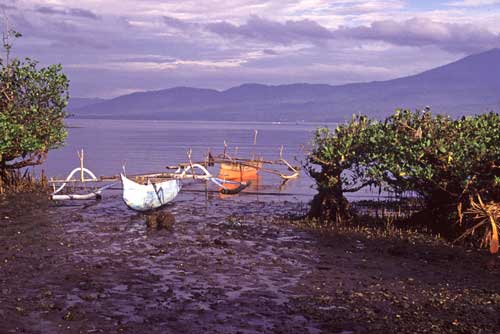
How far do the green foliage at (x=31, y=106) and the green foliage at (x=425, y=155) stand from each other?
17386 mm

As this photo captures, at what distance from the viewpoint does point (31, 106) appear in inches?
1367

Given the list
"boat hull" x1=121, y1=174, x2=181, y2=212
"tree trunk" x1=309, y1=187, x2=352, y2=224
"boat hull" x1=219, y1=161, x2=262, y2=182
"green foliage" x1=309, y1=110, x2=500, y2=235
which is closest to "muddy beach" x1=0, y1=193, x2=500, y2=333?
"tree trunk" x1=309, y1=187, x2=352, y2=224

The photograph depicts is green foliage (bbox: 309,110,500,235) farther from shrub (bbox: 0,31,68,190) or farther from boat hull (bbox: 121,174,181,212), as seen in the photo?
shrub (bbox: 0,31,68,190)

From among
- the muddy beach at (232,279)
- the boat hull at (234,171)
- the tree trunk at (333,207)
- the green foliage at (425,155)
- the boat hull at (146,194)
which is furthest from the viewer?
the boat hull at (234,171)

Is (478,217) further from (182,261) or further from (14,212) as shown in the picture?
(14,212)

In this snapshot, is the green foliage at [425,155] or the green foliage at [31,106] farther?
the green foliage at [31,106]

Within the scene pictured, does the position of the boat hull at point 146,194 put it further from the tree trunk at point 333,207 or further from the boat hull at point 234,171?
the boat hull at point 234,171

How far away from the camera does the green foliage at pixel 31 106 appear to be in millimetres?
33844

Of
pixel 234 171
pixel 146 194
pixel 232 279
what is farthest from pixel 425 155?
pixel 234 171

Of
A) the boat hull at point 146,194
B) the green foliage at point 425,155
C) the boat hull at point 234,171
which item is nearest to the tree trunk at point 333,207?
the green foliage at point 425,155

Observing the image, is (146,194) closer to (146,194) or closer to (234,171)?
(146,194)

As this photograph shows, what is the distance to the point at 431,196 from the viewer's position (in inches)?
975

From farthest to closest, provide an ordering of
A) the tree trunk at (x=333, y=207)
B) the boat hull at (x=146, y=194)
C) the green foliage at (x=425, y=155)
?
the boat hull at (x=146, y=194) → the tree trunk at (x=333, y=207) → the green foliage at (x=425, y=155)

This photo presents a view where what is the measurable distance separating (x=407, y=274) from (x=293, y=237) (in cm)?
679
